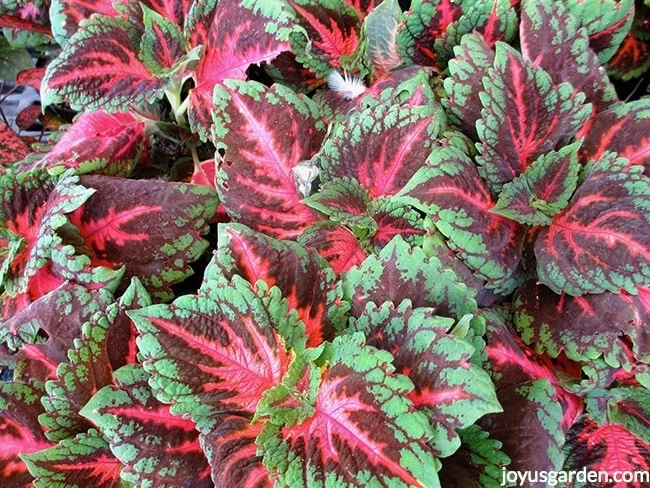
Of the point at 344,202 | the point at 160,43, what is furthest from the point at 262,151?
the point at 160,43

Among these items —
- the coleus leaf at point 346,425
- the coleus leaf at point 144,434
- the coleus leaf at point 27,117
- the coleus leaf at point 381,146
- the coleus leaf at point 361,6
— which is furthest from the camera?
the coleus leaf at point 27,117

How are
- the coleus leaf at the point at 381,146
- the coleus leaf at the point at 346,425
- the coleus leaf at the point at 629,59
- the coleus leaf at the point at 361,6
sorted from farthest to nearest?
the coleus leaf at the point at 629,59, the coleus leaf at the point at 361,6, the coleus leaf at the point at 381,146, the coleus leaf at the point at 346,425

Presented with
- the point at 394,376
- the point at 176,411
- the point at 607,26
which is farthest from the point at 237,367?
the point at 607,26

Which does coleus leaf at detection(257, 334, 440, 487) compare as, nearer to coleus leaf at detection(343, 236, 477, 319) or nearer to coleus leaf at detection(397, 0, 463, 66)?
coleus leaf at detection(343, 236, 477, 319)

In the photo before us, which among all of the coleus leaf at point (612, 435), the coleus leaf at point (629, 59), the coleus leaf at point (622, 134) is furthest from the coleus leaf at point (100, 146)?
the coleus leaf at point (629, 59)

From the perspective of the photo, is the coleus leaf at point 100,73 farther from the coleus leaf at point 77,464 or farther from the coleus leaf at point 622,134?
the coleus leaf at point 622,134

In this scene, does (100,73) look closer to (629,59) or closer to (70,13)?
(70,13)
